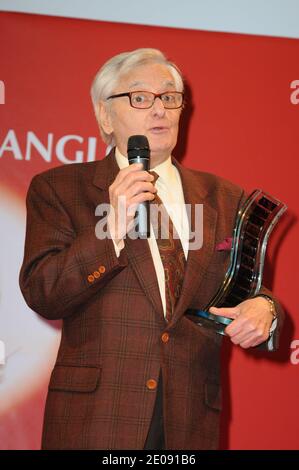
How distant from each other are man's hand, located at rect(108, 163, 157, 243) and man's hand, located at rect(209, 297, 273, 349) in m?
0.36

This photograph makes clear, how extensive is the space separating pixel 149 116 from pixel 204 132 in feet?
2.45

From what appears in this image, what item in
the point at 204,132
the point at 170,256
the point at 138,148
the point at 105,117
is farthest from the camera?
the point at 204,132

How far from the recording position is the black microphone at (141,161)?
5.69ft

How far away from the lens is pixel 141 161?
180cm

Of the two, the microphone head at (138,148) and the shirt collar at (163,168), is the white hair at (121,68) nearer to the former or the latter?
the shirt collar at (163,168)

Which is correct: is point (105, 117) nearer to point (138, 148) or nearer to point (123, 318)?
point (138, 148)

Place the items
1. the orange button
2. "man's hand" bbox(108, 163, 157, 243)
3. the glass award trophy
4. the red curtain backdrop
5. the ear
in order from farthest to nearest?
1. the red curtain backdrop
2. the ear
3. the glass award trophy
4. the orange button
5. "man's hand" bbox(108, 163, 157, 243)

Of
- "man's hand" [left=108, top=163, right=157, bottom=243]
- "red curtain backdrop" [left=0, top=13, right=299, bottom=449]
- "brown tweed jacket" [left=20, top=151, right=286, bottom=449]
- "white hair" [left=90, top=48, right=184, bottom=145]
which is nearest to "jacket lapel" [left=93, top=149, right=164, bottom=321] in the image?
"brown tweed jacket" [left=20, top=151, right=286, bottom=449]

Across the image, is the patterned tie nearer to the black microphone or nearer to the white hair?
the black microphone

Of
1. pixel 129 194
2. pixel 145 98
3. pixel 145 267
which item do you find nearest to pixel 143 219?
pixel 129 194

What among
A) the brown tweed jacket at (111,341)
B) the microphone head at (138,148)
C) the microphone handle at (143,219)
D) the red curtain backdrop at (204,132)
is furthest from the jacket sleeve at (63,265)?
the red curtain backdrop at (204,132)

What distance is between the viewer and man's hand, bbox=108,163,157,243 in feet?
5.66

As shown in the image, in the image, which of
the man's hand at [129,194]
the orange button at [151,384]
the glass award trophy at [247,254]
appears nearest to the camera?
the man's hand at [129,194]
